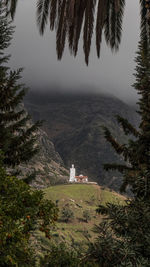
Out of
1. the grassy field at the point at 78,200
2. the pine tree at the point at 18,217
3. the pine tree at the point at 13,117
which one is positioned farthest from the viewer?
the grassy field at the point at 78,200

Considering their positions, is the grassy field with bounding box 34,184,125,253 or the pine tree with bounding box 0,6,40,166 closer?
the pine tree with bounding box 0,6,40,166

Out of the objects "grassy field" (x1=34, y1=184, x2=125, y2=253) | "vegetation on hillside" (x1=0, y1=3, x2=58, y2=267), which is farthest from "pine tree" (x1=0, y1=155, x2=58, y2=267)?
"grassy field" (x1=34, y1=184, x2=125, y2=253)

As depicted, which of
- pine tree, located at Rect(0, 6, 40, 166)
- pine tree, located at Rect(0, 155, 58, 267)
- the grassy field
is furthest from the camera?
the grassy field

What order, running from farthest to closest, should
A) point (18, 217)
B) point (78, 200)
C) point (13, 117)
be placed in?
point (78, 200) → point (13, 117) → point (18, 217)

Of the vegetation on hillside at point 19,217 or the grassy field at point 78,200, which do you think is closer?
the vegetation on hillside at point 19,217

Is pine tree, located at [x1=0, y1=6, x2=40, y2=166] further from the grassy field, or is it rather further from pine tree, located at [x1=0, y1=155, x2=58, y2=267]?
the grassy field

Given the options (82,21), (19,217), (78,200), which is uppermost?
(82,21)

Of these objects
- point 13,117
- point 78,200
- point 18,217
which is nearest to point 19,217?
point 18,217

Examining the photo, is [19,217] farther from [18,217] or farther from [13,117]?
[13,117]

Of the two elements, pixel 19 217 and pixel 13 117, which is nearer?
pixel 19 217

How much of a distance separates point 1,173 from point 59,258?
177 cm

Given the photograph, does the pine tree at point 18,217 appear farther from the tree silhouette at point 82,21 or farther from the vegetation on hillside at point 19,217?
the tree silhouette at point 82,21

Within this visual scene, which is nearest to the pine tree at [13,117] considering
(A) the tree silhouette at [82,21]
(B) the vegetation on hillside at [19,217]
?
(B) the vegetation on hillside at [19,217]

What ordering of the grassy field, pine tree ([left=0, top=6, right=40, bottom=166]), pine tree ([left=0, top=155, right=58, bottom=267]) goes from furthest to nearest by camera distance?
the grassy field, pine tree ([left=0, top=6, right=40, bottom=166]), pine tree ([left=0, top=155, right=58, bottom=267])
